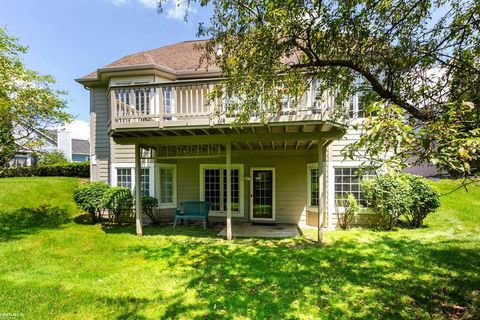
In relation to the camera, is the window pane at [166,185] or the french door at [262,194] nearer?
the french door at [262,194]

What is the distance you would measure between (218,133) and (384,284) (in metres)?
4.99

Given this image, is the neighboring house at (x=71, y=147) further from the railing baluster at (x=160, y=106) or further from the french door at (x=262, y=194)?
the railing baluster at (x=160, y=106)

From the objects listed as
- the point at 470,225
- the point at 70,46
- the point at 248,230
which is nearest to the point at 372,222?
the point at 470,225

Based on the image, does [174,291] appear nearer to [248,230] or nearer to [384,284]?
[384,284]

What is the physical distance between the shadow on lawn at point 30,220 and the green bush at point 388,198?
10.6m

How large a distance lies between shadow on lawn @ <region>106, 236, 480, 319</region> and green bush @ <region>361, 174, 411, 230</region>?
1290 millimetres

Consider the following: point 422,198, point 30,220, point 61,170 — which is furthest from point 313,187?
point 61,170

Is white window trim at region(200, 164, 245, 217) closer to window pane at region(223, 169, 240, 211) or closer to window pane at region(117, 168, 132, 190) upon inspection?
window pane at region(223, 169, 240, 211)

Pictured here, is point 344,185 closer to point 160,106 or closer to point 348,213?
point 348,213

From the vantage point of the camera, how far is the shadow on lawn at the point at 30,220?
7916mm

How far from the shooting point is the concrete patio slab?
7832mm

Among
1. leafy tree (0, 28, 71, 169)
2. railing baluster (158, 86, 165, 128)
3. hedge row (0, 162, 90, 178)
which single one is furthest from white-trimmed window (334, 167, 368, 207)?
hedge row (0, 162, 90, 178)

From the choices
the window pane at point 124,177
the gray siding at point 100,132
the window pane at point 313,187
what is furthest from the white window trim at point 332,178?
the gray siding at point 100,132

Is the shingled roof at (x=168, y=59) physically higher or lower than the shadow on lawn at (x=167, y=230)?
higher
